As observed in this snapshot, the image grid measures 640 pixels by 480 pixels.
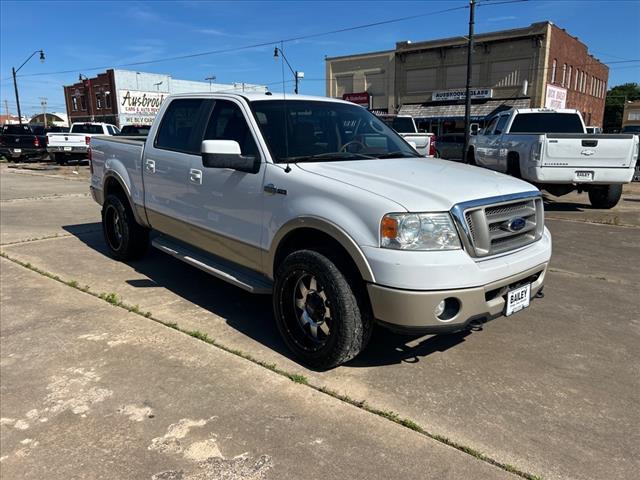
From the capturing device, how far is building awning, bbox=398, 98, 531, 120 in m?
34.4

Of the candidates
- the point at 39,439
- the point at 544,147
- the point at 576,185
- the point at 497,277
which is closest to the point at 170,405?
the point at 39,439

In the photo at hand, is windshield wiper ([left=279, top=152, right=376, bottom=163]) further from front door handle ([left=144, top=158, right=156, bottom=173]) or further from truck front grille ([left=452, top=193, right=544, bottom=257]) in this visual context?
front door handle ([left=144, top=158, right=156, bottom=173])

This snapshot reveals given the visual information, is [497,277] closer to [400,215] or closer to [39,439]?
[400,215]

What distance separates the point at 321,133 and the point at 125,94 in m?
53.3

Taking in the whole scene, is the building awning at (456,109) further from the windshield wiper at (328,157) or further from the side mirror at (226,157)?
the side mirror at (226,157)

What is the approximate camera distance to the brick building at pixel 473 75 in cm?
3403

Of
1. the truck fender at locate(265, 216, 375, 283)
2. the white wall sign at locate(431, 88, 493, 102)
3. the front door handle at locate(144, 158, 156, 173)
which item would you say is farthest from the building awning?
the truck fender at locate(265, 216, 375, 283)

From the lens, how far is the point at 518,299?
3.38 meters

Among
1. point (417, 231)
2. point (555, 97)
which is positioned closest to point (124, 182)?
point (417, 231)

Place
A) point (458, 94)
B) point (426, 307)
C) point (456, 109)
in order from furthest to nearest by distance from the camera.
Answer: point (458, 94) → point (456, 109) → point (426, 307)

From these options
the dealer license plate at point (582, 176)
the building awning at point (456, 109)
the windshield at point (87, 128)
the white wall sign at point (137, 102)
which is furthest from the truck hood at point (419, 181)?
the white wall sign at point (137, 102)

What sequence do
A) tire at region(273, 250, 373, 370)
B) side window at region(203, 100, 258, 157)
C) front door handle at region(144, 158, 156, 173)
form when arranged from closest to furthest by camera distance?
1. tire at region(273, 250, 373, 370)
2. side window at region(203, 100, 258, 157)
3. front door handle at region(144, 158, 156, 173)

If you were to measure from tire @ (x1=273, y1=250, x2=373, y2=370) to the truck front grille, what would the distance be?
0.77 m

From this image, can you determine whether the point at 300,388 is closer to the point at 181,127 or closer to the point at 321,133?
the point at 321,133
